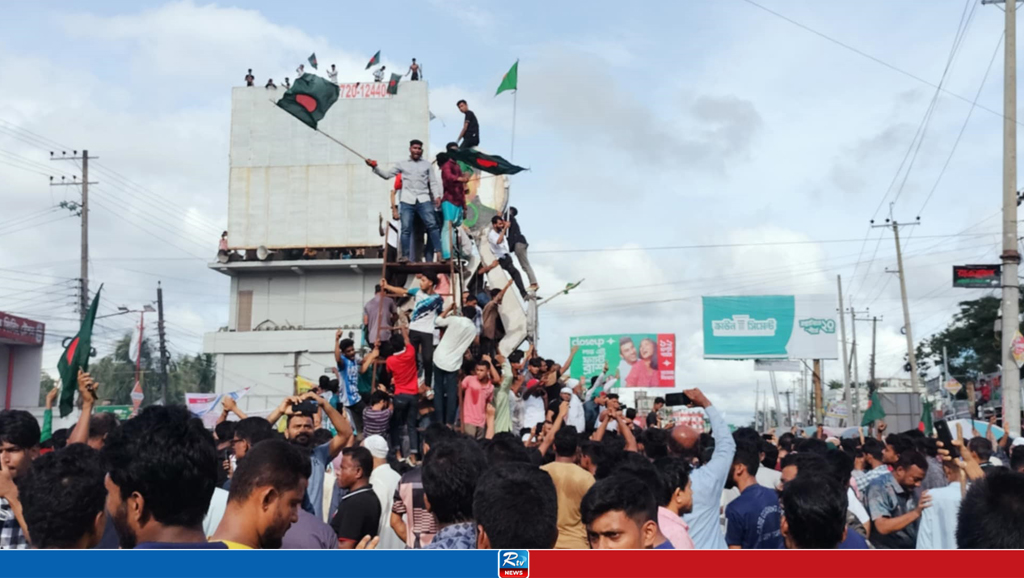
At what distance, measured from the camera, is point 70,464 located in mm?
3521

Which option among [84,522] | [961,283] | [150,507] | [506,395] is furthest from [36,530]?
[961,283]

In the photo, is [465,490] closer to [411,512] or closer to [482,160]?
[411,512]

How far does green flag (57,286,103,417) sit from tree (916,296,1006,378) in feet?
199

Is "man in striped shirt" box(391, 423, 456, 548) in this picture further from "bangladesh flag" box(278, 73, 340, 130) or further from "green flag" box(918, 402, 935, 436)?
"green flag" box(918, 402, 935, 436)

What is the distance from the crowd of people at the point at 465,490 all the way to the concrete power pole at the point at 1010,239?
8.44m

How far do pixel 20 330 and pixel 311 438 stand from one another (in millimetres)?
45051

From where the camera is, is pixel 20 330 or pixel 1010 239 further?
pixel 20 330

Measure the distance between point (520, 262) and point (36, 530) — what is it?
1864cm

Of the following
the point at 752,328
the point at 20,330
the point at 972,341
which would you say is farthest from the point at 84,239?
the point at 972,341

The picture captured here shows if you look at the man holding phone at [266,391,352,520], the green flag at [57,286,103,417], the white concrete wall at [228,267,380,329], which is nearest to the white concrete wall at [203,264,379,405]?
the white concrete wall at [228,267,380,329]
